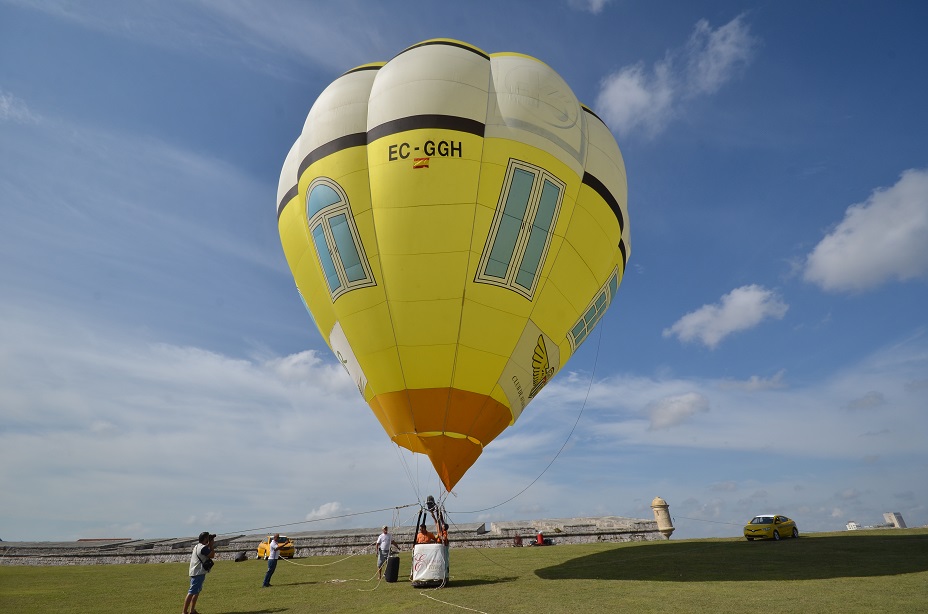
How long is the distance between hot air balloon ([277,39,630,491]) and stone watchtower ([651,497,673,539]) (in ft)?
38.5

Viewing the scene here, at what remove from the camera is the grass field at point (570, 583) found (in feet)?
28.6

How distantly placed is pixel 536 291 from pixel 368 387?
5421mm

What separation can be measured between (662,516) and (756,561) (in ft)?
28.5

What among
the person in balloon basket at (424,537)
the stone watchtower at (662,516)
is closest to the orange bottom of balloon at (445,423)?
the person in balloon basket at (424,537)

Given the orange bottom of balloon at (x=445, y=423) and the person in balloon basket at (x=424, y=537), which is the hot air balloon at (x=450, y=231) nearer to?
the orange bottom of balloon at (x=445, y=423)

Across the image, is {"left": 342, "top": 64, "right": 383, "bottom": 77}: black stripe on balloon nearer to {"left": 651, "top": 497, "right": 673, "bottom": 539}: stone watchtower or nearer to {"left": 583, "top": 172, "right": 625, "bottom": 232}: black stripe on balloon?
{"left": 583, "top": 172, "right": 625, "bottom": 232}: black stripe on balloon

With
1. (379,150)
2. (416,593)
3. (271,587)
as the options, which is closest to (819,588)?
(416,593)

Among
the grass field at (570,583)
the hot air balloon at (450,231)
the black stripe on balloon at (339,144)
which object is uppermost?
the black stripe on balloon at (339,144)

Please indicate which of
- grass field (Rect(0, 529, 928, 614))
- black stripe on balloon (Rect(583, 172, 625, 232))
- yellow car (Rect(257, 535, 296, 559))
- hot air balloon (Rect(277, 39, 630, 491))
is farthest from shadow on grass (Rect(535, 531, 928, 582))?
yellow car (Rect(257, 535, 296, 559))

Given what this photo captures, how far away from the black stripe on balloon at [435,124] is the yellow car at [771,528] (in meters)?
18.8

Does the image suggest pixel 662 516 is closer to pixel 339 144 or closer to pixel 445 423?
pixel 445 423

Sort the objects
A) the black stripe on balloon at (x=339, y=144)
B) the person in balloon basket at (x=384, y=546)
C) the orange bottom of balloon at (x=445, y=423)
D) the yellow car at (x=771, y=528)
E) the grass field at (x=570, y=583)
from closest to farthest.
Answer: the grass field at (x=570, y=583), the orange bottom of balloon at (x=445, y=423), the black stripe on balloon at (x=339, y=144), the person in balloon basket at (x=384, y=546), the yellow car at (x=771, y=528)

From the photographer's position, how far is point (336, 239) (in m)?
13.0

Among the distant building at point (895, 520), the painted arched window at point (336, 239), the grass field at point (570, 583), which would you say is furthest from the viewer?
the distant building at point (895, 520)
